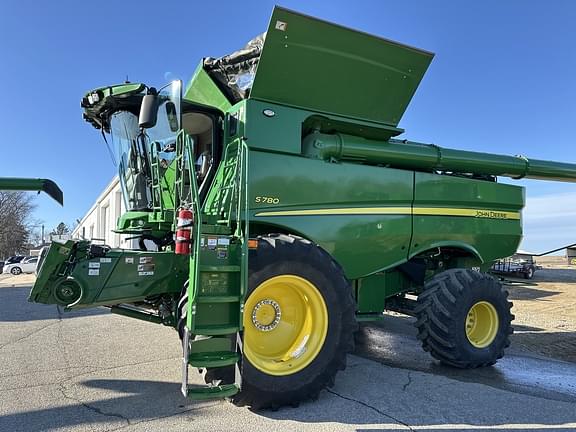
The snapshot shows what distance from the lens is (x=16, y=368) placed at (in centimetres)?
533

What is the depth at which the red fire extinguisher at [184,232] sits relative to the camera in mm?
3861

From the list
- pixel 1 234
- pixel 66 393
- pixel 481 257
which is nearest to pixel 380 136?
pixel 481 257

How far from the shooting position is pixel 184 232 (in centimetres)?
388

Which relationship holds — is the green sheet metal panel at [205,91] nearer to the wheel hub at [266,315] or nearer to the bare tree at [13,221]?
the wheel hub at [266,315]

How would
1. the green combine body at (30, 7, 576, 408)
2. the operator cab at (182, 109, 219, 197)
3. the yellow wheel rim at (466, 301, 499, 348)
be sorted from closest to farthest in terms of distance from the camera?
the green combine body at (30, 7, 576, 408) → the operator cab at (182, 109, 219, 197) → the yellow wheel rim at (466, 301, 499, 348)

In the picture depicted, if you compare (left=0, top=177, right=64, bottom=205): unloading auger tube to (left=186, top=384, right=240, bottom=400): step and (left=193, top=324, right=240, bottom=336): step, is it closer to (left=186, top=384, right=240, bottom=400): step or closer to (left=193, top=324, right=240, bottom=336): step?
(left=193, top=324, right=240, bottom=336): step

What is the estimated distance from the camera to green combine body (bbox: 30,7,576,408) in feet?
13.1

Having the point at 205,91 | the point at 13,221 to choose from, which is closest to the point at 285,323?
the point at 205,91

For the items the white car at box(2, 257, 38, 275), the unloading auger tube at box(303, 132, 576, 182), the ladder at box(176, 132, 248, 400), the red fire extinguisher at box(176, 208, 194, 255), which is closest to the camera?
the ladder at box(176, 132, 248, 400)

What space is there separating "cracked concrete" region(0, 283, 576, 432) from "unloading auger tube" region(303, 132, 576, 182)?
8.19 feet

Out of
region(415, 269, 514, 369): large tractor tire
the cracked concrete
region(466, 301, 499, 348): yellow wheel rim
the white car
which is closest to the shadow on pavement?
the cracked concrete

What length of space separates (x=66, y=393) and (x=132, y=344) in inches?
87.5

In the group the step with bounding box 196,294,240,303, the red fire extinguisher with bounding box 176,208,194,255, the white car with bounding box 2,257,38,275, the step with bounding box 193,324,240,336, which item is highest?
the red fire extinguisher with bounding box 176,208,194,255

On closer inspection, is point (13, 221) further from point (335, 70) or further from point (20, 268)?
point (335, 70)
